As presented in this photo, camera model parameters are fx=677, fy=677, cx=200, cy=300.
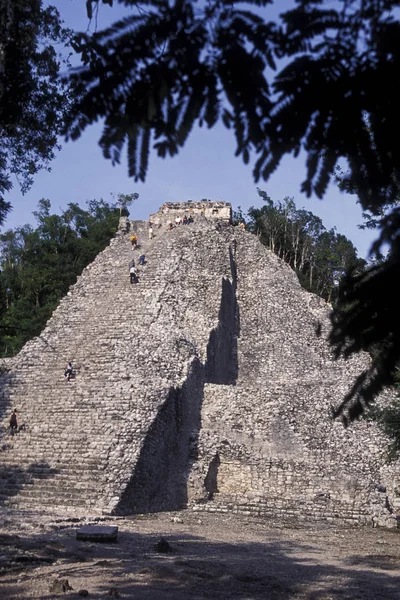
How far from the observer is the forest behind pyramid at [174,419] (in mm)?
14461

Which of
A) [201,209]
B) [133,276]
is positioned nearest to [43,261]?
[201,209]

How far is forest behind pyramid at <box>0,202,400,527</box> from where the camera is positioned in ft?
47.4

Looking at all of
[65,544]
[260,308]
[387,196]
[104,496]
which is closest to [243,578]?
[65,544]

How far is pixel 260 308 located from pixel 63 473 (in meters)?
17.2

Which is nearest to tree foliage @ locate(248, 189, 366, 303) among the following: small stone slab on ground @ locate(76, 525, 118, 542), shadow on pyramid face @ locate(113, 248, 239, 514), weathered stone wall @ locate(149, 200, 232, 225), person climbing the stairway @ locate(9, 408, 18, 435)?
weathered stone wall @ locate(149, 200, 232, 225)

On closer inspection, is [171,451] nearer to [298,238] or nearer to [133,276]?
[133,276]

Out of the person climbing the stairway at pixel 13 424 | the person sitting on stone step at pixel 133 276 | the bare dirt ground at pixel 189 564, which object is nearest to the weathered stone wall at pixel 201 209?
the person sitting on stone step at pixel 133 276

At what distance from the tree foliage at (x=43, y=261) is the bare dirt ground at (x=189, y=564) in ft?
73.2

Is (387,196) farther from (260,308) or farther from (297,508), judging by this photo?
(260,308)

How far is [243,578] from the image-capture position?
7129mm

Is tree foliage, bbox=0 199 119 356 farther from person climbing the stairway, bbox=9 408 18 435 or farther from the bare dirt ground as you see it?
the bare dirt ground

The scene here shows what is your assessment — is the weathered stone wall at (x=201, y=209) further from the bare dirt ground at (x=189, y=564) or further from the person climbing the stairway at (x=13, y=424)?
the bare dirt ground at (x=189, y=564)

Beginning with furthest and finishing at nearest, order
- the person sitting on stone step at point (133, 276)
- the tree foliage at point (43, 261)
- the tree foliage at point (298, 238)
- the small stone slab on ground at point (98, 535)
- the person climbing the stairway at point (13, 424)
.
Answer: the tree foliage at point (298, 238) < the tree foliage at point (43, 261) < the person sitting on stone step at point (133, 276) < the person climbing the stairway at point (13, 424) < the small stone slab on ground at point (98, 535)

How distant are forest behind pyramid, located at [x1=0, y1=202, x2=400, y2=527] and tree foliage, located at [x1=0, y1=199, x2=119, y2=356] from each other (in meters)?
9.63
